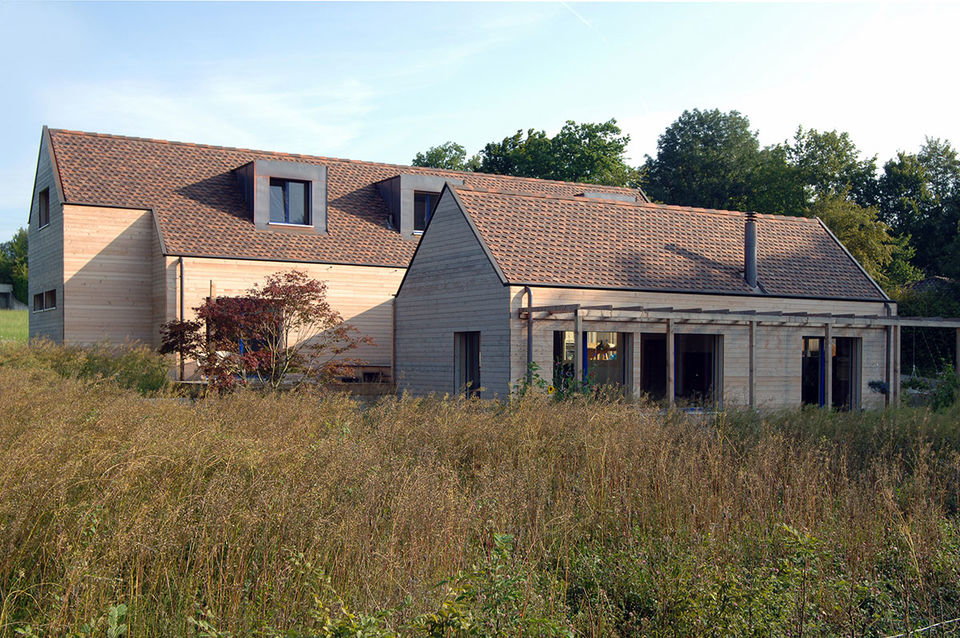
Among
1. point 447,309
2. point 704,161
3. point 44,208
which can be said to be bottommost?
point 447,309

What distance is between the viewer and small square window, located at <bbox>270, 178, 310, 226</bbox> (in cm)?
2606

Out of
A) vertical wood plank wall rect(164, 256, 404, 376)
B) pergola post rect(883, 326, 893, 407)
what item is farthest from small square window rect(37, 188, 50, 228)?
pergola post rect(883, 326, 893, 407)

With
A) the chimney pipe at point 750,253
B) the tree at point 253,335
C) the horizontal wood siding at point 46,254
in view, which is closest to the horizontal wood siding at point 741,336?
the chimney pipe at point 750,253

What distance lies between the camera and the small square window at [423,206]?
28.0 m

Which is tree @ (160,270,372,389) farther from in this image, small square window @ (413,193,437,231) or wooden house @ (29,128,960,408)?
small square window @ (413,193,437,231)

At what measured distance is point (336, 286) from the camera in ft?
82.5

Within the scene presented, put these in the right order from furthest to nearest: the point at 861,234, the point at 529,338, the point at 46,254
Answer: the point at 861,234
the point at 46,254
the point at 529,338

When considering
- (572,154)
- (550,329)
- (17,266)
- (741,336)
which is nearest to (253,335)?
(550,329)

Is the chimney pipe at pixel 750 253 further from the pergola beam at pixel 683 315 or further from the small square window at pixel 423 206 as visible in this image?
the small square window at pixel 423 206

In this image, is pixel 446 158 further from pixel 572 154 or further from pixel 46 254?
pixel 46 254

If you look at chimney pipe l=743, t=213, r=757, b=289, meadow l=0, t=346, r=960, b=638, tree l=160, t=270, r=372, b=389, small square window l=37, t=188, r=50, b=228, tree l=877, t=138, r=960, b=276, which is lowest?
meadow l=0, t=346, r=960, b=638

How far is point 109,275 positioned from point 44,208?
14.9 ft

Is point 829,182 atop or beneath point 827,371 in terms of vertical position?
atop

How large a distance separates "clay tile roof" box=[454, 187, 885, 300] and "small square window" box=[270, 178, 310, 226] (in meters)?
7.79
